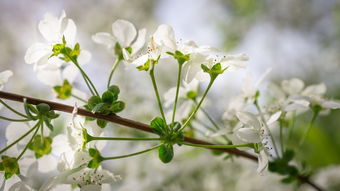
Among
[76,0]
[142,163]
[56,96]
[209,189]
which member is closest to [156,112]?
[142,163]

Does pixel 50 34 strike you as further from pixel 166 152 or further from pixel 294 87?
pixel 294 87

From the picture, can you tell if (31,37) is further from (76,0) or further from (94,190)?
(94,190)

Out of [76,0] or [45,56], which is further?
[76,0]

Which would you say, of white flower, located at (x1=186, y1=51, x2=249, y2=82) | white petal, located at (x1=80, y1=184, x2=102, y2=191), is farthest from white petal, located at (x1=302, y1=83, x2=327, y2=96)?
white petal, located at (x1=80, y1=184, x2=102, y2=191)

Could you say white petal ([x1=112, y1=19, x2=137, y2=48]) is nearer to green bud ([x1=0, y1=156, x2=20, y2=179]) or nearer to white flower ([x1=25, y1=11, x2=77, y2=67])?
white flower ([x1=25, y1=11, x2=77, y2=67])

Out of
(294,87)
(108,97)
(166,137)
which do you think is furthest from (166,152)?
(294,87)

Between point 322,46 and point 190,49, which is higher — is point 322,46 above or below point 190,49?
above
